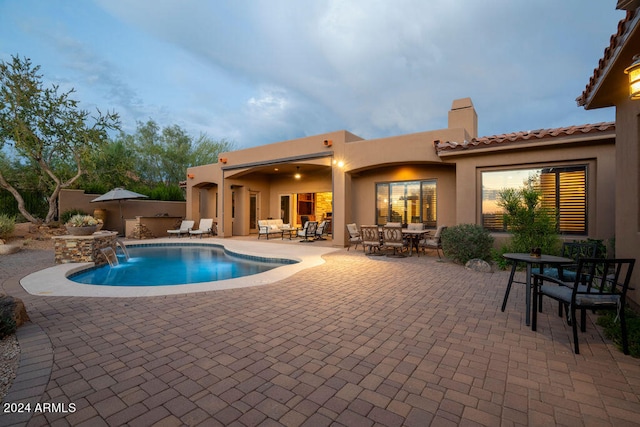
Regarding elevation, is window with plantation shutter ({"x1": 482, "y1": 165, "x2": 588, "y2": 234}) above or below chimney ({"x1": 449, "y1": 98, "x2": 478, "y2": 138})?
below

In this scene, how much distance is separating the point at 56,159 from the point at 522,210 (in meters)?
27.8

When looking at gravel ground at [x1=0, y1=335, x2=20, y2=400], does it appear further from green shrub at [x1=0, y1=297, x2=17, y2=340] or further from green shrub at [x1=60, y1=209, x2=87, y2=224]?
green shrub at [x1=60, y1=209, x2=87, y2=224]

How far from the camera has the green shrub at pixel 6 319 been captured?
2.86 m

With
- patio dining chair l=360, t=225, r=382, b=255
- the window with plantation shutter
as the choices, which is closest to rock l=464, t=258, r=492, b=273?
the window with plantation shutter

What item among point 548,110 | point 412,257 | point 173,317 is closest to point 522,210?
point 412,257

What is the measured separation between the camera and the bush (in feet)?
23.1

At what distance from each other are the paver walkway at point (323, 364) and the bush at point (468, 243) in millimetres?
2745

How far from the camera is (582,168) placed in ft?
23.0

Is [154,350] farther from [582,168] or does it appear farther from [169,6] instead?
[169,6]

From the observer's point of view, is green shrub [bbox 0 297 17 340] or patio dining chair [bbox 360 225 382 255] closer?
green shrub [bbox 0 297 17 340]

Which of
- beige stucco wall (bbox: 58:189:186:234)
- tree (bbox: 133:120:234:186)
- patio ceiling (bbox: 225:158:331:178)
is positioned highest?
tree (bbox: 133:120:234:186)

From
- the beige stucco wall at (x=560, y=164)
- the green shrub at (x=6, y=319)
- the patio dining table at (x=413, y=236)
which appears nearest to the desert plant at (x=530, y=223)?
the beige stucco wall at (x=560, y=164)

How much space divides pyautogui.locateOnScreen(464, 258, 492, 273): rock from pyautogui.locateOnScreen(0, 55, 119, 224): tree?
1629cm

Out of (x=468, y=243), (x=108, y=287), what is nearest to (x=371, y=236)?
(x=468, y=243)
